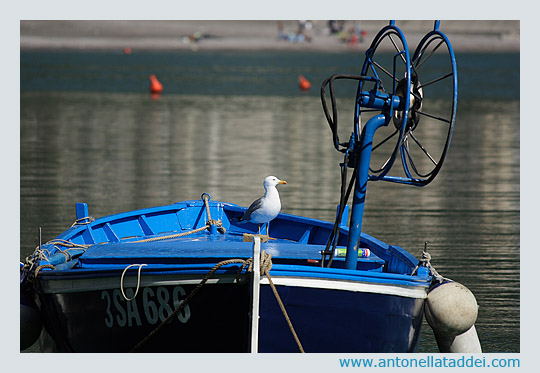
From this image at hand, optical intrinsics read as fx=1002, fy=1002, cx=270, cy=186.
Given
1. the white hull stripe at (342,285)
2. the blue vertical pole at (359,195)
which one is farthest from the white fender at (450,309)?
the blue vertical pole at (359,195)

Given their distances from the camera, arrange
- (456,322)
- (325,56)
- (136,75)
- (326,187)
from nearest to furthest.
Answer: (456,322), (326,187), (136,75), (325,56)

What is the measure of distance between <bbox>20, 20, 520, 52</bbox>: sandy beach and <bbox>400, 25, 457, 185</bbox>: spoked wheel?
64.1ft

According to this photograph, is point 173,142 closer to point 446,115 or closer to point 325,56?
point 446,115

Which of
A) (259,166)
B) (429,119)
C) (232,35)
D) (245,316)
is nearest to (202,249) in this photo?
(245,316)

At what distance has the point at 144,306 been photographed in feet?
26.3

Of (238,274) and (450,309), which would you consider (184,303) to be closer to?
(238,274)

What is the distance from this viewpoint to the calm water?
13.5 meters

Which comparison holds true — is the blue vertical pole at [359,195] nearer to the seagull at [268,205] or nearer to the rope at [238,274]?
the rope at [238,274]

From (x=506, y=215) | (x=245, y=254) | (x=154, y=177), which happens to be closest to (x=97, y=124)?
(x=154, y=177)

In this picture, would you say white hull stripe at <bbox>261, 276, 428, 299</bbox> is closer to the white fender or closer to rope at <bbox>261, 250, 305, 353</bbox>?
rope at <bbox>261, 250, 305, 353</bbox>

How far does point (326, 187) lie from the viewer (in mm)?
18281

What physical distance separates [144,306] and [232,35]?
78.3 meters

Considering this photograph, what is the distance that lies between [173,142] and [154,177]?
19.9 feet

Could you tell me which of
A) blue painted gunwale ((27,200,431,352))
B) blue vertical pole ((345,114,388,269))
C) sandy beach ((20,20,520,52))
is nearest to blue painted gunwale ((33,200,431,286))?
blue painted gunwale ((27,200,431,352))
